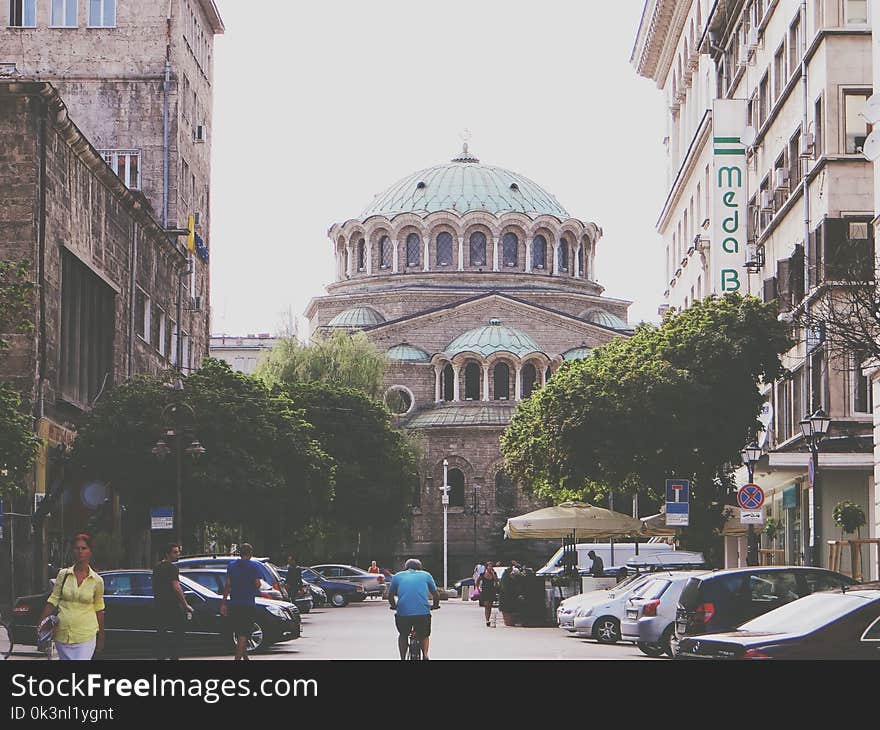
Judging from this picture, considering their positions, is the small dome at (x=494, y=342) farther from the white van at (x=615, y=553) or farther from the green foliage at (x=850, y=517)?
the green foliage at (x=850, y=517)

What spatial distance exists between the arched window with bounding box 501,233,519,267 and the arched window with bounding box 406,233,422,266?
4619 millimetres

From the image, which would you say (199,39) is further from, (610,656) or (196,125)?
(610,656)

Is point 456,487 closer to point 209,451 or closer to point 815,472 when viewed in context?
point 209,451

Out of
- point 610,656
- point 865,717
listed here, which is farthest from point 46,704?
point 610,656

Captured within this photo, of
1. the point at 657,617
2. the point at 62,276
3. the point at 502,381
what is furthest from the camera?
the point at 502,381

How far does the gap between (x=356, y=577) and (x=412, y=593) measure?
3625 cm

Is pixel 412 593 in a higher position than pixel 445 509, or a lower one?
lower

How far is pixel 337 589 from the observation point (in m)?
54.3

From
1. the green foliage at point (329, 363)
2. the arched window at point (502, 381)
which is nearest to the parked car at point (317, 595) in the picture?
the green foliage at point (329, 363)

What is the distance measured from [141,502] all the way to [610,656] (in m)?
19.2

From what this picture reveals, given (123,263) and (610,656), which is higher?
(123,263)

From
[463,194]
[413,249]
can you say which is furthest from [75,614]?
[463,194]

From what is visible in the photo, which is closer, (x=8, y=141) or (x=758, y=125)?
(x=8, y=141)

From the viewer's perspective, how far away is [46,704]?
11320 millimetres
